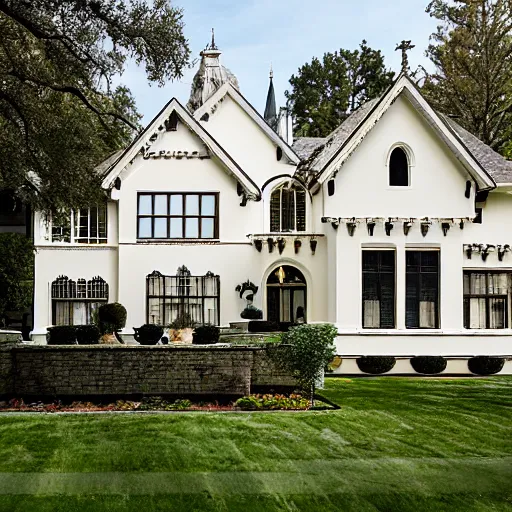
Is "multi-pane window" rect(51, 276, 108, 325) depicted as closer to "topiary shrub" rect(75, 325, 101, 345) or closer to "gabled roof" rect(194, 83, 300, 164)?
"topiary shrub" rect(75, 325, 101, 345)

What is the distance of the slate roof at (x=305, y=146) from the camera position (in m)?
35.1

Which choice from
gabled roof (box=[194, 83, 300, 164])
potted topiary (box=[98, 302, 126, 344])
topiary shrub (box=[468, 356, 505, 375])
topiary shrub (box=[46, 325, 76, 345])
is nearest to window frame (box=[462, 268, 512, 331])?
topiary shrub (box=[468, 356, 505, 375])

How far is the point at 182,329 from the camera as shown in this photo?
95.7 feet

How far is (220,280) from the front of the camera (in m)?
31.4

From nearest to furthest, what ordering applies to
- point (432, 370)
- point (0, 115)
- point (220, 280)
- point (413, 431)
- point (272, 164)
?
1. point (413, 431)
2. point (0, 115)
3. point (432, 370)
4. point (220, 280)
5. point (272, 164)

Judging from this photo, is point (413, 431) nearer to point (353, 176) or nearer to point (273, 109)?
point (353, 176)

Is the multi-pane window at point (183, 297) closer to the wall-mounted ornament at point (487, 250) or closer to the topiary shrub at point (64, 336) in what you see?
the topiary shrub at point (64, 336)

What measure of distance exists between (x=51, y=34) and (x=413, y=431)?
12.4 meters

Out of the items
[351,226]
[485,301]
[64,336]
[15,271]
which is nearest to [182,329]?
[64,336]

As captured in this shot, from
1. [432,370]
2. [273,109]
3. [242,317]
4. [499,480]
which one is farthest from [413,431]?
[273,109]

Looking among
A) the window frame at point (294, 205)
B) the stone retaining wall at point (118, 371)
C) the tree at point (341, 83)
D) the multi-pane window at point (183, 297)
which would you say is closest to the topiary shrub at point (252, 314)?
the multi-pane window at point (183, 297)

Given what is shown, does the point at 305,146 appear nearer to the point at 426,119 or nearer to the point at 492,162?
the point at 426,119

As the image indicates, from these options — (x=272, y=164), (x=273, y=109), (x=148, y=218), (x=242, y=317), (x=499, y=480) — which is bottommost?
(x=499, y=480)

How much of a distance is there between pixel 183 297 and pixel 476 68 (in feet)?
82.9
